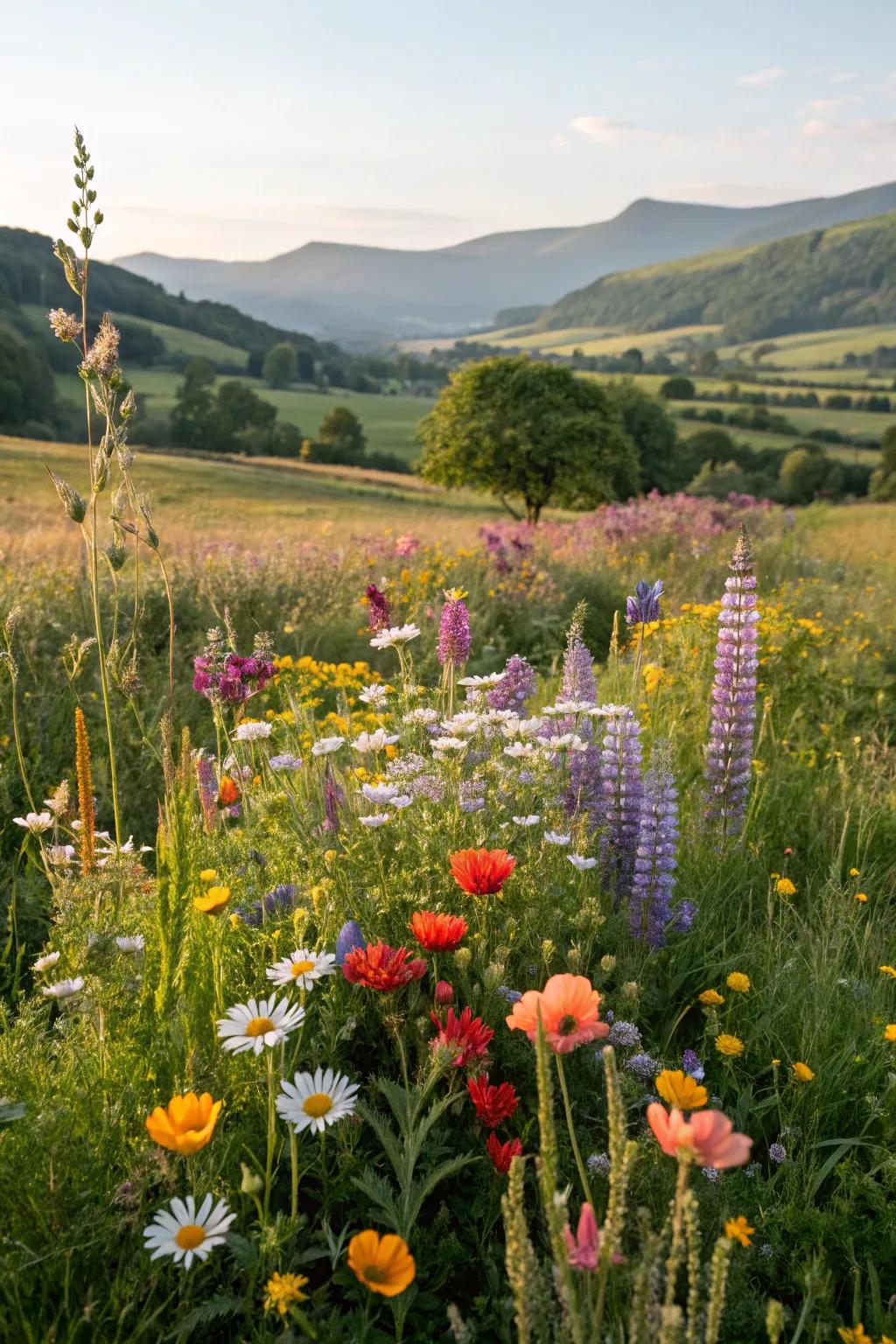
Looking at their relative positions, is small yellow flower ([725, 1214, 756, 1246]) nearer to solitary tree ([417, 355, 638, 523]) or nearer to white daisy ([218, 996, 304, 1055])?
white daisy ([218, 996, 304, 1055])

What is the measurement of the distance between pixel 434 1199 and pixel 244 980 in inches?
Answer: 28.6

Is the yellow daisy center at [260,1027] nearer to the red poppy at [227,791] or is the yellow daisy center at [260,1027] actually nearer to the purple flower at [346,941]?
the purple flower at [346,941]

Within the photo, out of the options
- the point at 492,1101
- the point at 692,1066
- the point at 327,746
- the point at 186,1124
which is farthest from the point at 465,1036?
the point at 327,746

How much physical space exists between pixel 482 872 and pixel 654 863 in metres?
0.95

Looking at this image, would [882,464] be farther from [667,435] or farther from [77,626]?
[77,626]

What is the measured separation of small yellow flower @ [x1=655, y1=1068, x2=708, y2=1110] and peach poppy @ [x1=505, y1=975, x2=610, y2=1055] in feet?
0.44

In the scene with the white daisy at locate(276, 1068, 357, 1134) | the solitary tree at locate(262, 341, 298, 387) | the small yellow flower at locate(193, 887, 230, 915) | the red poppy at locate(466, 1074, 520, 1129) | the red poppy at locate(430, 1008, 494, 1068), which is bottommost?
the red poppy at locate(466, 1074, 520, 1129)

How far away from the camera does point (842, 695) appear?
6.07 metres

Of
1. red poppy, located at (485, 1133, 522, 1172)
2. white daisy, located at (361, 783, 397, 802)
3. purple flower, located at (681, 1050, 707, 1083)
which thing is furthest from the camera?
white daisy, located at (361, 783, 397, 802)

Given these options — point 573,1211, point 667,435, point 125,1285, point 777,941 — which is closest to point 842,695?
point 777,941

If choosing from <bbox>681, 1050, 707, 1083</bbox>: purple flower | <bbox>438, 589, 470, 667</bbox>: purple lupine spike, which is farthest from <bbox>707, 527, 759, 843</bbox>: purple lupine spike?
<bbox>681, 1050, 707, 1083</bbox>: purple flower

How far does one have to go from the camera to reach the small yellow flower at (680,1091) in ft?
4.90

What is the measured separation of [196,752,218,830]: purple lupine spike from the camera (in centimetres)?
305

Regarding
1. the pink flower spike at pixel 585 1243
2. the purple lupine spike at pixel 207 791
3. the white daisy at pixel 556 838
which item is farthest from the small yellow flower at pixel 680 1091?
the purple lupine spike at pixel 207 791
